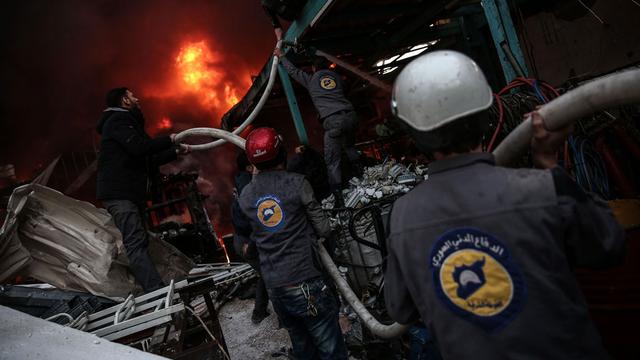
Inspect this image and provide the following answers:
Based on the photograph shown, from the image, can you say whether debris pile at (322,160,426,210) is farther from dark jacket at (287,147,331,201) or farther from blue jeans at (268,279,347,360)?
blue jeans at (268,279,347,360)

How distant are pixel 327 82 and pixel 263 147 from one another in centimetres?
285

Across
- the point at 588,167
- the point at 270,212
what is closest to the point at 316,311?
the point at 270,212

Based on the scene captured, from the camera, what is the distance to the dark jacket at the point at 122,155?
3971 mm

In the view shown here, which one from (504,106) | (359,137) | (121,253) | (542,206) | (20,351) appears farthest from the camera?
(359,137)

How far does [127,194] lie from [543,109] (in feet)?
13.5

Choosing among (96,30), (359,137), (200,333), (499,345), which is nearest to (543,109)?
(499,345)

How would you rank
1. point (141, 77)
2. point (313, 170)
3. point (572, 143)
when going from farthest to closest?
point (141, 77) → point (313, 170) → point (572, 143)

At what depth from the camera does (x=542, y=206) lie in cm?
111

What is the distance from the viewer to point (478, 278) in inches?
45.8

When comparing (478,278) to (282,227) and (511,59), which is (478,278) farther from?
(511,59)

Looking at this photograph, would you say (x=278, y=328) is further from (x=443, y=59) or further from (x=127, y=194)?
(x=443, y=59)

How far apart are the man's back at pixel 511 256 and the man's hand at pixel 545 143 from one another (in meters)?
0.27

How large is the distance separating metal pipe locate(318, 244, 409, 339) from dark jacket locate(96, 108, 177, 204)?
8.01 ft

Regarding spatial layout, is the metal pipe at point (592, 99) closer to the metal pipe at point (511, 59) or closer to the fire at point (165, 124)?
the metal pipe at point (511, 59)
